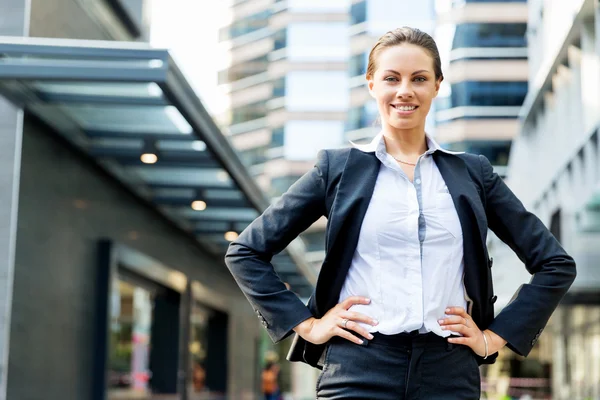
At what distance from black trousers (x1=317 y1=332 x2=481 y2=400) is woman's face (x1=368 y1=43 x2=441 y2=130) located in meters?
0.53

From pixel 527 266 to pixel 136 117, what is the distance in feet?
25.9

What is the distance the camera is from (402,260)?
9.03 ft

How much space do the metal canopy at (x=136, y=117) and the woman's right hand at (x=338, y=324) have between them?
18.5 feet

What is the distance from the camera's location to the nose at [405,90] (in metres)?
2.82

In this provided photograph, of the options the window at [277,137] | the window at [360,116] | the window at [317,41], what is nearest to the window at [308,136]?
the window at [277,137]

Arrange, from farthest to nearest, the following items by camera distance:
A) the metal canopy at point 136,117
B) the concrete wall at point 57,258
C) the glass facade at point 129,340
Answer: the glass facade at point 129,340, the concrete wall at point 57,258, the metal canopy at point 136,117

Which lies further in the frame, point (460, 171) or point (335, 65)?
point (335, 65)

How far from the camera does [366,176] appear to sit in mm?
2840

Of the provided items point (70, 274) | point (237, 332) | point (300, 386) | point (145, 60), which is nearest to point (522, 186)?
point (237, 332)

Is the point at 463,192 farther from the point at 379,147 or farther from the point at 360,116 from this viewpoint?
the point at 360,116

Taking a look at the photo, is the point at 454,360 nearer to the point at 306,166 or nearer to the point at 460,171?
the point at 460,171

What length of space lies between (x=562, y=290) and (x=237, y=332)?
21762 millimetres

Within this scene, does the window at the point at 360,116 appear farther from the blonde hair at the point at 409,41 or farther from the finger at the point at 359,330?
the finger at the point at 359,330

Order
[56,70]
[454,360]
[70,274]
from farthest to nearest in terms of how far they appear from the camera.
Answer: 1. [70,274]
2. [56,70]
3. [454,360]
